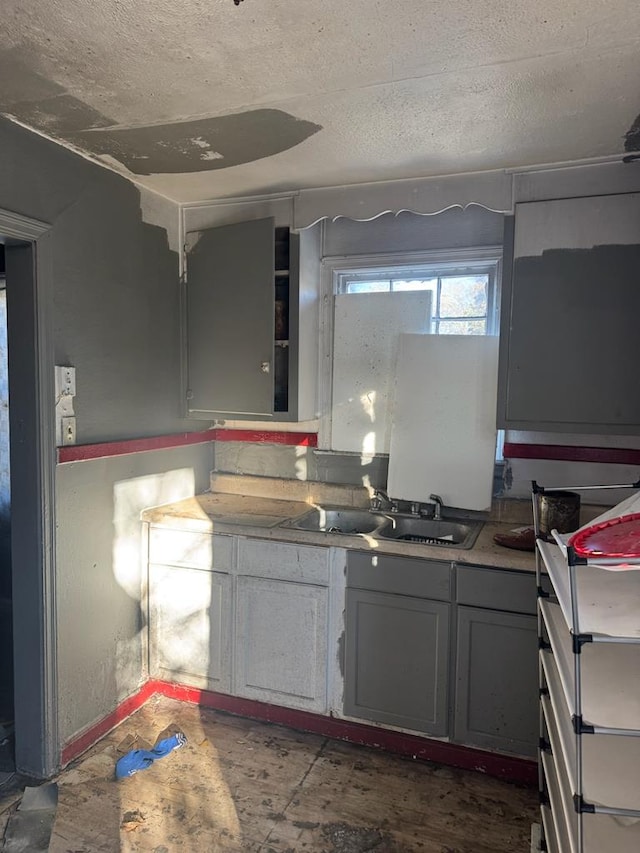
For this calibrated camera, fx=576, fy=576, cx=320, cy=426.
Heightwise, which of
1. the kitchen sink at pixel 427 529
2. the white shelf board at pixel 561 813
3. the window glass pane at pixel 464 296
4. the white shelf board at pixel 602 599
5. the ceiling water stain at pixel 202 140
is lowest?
the white shelf board at pixel 561 813

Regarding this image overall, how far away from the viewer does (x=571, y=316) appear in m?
2.28

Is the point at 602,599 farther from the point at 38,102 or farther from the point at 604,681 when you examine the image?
the point at 38,102

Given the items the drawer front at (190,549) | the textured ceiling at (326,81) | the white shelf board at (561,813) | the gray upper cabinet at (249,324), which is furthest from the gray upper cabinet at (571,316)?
the drawer front at (190,549)

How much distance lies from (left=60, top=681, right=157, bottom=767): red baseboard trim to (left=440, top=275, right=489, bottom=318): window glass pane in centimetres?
238

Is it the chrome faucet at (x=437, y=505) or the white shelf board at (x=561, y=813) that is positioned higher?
the chrome faucet at (x=437, y=505)

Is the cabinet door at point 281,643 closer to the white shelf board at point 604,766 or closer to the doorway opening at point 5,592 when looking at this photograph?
the doorway opening at point 5,592

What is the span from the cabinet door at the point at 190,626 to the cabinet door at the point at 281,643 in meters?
0.09

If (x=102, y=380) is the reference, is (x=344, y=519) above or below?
below

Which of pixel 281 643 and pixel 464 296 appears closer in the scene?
pixel 281 643

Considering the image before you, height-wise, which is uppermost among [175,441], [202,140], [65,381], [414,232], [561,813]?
[202,140]

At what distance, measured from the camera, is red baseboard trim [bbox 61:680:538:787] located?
2.27 m

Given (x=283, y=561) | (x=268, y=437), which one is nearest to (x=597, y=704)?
(x=283, y=561)

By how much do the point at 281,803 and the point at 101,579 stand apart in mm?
1169

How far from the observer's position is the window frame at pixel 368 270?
274 cm
